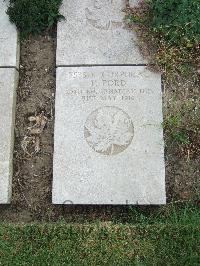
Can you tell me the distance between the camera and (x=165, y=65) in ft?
13.8

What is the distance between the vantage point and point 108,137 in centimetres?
400

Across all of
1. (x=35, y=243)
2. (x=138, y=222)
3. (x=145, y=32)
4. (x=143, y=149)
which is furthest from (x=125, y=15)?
(x=35, y=243)

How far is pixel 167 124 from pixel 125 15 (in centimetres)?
102

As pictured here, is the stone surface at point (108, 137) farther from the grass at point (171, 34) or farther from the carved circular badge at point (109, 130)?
the grass at point (171, 34)

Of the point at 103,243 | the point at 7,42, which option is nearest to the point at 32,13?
the point at 7,42

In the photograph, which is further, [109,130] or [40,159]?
[40,159]

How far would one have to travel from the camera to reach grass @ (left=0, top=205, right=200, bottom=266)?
11.8 feet

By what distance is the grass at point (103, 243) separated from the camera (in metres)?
3.61

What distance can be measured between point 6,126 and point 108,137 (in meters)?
0.84

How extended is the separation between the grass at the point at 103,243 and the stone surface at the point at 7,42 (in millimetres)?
1401

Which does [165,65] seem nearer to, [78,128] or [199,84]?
[199,84]

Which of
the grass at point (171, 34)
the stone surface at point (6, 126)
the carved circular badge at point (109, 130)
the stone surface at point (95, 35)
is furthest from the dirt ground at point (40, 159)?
the grass at point (171, 34)

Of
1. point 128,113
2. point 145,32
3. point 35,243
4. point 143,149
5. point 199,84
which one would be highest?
point 145,32

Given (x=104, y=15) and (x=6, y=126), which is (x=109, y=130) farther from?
(x=104, y=15)
